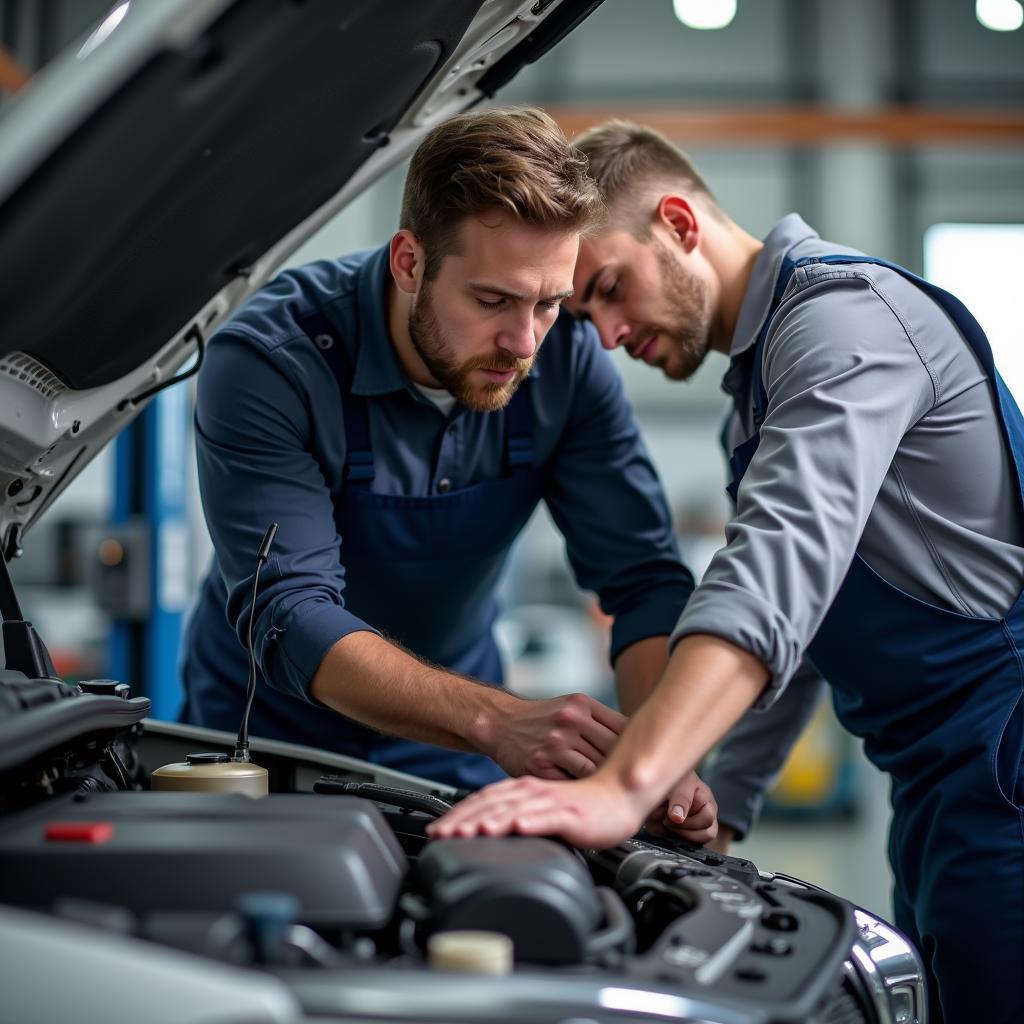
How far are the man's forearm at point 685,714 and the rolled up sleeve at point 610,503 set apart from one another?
28.7 inches

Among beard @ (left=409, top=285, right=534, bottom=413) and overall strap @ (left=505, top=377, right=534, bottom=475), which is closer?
beard @ (left=409, top=285, right=534, bottom=413)

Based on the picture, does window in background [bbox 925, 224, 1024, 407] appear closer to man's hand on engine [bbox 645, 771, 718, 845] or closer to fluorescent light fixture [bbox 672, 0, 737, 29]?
fluorescent light fixture [bbox 672, 0, 737, 29]

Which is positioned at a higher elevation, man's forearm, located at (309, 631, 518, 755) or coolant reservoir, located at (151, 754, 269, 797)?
man's forearm, located at (309, 631, 518, 755)

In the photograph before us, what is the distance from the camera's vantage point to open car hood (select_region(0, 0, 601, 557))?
0.90 metres

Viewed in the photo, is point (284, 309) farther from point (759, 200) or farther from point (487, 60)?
point (759, 200)

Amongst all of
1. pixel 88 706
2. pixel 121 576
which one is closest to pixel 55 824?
pixel 88 706

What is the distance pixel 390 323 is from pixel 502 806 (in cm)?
89

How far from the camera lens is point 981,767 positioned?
122 cm

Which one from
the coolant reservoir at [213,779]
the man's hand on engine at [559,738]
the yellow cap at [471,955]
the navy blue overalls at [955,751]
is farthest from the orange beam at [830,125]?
the yellow cap at [471,955]

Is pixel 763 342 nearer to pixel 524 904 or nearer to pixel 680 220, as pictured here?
pixel 680 220

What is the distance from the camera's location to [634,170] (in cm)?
166

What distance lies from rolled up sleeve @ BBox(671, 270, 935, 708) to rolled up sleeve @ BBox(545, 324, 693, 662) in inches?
20.6

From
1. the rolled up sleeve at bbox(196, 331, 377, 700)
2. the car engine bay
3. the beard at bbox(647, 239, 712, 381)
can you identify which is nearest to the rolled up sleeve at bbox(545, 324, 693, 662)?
the beard at bbox(647, 239, 712, 381)

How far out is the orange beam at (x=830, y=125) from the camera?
21.0 ft
